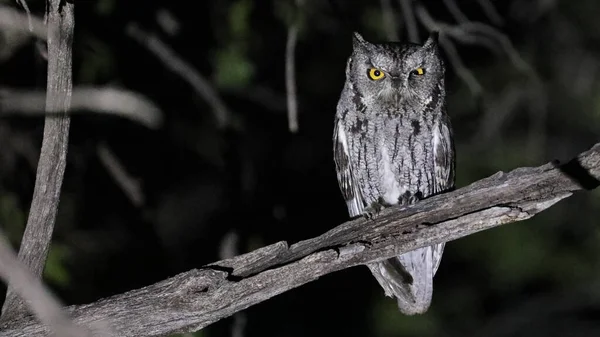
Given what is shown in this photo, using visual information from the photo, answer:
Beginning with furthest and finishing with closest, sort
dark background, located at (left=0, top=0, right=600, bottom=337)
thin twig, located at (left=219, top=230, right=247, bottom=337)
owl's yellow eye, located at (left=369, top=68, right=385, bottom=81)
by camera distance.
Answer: dark background, located at (left=0, top=0, right=600, bottom=337), owl's yellow eye, located at (left=369, top=68, right=385, bottom=81), thin twig, located at (left=219, top=230, right=247, bottom=337)

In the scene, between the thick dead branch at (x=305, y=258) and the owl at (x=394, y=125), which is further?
the owl at (x=394, y=125)

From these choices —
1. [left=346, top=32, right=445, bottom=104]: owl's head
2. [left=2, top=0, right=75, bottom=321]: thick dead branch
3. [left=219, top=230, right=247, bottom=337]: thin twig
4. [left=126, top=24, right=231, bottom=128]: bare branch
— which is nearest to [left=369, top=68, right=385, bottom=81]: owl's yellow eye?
[left=346, top=32, right=445, bottom=104]: owl's head

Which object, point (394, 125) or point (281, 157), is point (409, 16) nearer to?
point (394, 125)

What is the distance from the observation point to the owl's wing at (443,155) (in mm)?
→ 3371

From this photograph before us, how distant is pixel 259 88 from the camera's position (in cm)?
444

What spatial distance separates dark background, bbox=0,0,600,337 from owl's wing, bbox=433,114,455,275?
47 centimetres

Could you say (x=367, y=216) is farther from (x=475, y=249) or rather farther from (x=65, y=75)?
(x=475, y=249)

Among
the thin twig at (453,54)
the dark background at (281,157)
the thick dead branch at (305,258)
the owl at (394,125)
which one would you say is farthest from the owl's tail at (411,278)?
the thick dead branch at (305,258)

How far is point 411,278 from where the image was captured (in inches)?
148

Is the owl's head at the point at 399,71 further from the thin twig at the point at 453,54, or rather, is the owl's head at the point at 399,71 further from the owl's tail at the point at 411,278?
the owl's tail at the point at 411,278

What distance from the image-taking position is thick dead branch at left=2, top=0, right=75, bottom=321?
203 centimetres

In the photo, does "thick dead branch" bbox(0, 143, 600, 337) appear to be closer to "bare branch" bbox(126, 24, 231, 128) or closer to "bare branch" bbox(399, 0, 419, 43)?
"bare branch" bbox(399, 0, 419, 43)

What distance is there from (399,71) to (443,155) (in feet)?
1.33

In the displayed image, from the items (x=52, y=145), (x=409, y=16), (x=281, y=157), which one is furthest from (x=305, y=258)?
(x=281, y=157)
